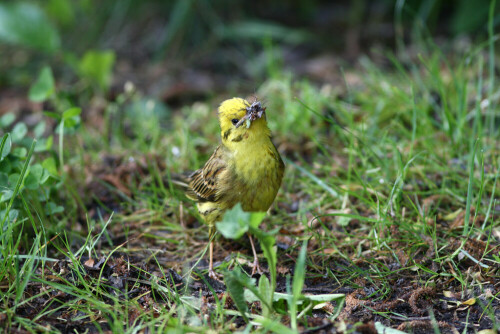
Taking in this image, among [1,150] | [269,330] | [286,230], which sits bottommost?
[286,230]

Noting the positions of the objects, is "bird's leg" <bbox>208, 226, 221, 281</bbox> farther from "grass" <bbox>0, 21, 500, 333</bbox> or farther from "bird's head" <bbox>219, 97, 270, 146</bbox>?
"bird's head" <bbox>219, 97, 270, 146</bbox>

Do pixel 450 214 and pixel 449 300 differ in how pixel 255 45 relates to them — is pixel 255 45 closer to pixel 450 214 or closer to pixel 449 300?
pixel 450 214

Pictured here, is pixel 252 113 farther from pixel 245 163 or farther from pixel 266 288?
pixel 266 288

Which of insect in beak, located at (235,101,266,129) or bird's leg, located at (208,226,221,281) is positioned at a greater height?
insect in beak, located at (235,101,266,129)

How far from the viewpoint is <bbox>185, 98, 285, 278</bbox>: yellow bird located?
365 centimetres

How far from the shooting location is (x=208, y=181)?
3926 millimetres

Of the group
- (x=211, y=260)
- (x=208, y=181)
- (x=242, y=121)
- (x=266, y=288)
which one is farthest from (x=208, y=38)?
(x=266, y=288)

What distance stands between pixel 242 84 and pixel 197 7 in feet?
4.52

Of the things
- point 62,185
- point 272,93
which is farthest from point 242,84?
point 62,185

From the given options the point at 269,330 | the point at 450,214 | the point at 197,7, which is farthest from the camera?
the point at 197,7

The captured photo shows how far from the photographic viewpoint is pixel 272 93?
5.78 meters

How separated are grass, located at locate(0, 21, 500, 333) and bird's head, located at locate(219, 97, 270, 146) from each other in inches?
16.0

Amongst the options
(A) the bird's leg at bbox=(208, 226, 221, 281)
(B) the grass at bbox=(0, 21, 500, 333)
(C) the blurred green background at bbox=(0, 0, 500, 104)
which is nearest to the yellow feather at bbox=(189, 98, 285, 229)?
(A) the bird's leg at bbox=(208, 226, 221, 281)

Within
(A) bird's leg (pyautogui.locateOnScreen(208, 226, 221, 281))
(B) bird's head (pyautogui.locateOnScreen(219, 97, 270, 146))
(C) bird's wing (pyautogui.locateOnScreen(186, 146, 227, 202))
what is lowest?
(A) bird's leg (pyautogui.locateOnScreen(208, 226, 221, 281))
